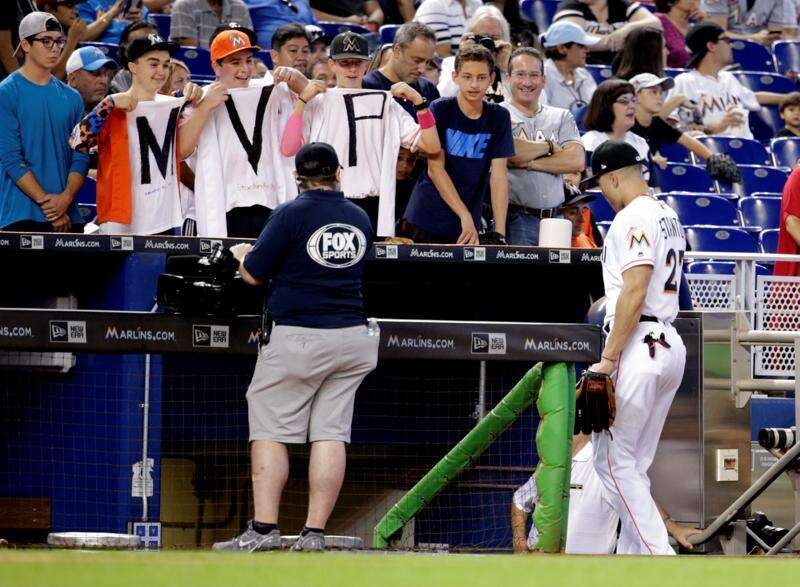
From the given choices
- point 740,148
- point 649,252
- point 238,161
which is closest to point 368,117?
point 238,161

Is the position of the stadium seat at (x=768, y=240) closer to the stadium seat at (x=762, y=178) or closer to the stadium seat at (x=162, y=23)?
the stadium seat at (x=762, y=178)

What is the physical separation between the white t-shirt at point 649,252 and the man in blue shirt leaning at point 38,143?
3177mm

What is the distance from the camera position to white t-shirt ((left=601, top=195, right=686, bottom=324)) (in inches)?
289

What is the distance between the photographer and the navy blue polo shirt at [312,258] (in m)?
6.98

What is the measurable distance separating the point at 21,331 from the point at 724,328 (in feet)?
12.8

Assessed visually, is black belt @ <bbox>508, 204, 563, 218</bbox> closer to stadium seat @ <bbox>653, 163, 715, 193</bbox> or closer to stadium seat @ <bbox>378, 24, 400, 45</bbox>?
stadium seat @ <bbox>653, 163, 715, 193</bbox>

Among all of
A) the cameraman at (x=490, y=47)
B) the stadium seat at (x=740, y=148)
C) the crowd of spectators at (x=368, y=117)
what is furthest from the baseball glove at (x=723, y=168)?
the cameraman at (x=490, y=47)

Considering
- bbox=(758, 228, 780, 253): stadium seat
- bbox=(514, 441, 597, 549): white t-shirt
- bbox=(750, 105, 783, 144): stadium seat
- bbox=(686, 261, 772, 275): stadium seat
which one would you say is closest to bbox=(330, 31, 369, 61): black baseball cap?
bbox=(514, 441, 597, 549): white t-shirt

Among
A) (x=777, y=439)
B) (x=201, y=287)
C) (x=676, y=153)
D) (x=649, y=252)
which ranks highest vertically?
(x=676, y=153)

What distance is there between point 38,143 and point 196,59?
3.53m

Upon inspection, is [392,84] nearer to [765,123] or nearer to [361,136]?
[361,136]

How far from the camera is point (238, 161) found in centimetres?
860

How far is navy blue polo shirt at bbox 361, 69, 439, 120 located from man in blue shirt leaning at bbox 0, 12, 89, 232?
1.80m

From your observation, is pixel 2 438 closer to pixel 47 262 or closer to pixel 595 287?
pixel 47 262
